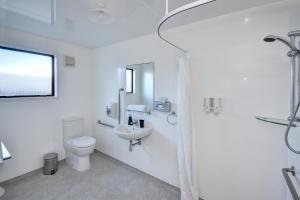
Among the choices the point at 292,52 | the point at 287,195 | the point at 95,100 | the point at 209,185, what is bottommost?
the point at 209,185

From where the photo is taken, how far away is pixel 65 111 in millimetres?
2793

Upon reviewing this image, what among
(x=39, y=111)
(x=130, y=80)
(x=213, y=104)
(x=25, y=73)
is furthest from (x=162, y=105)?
(x=25, y=73)

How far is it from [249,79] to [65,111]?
9.72ft

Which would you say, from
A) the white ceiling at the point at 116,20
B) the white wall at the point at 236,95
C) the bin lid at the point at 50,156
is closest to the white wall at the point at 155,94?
the white wall at the point at 236,95

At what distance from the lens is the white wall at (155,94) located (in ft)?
6.89

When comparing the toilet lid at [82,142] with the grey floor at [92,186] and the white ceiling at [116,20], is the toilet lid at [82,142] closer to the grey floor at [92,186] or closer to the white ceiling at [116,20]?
the grey floor at [92,186]

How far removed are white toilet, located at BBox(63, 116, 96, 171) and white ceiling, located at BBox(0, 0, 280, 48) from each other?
153 cm

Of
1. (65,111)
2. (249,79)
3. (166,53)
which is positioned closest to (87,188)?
(65,111)

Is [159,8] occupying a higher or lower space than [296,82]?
higher

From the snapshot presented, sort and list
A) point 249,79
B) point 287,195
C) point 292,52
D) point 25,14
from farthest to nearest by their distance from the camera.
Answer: point 25,14 < point 249,79 < point 287,195 < point 292,52

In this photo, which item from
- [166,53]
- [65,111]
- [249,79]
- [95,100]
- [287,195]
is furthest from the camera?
[95,100]

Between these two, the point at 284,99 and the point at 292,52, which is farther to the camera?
the point at 284,99

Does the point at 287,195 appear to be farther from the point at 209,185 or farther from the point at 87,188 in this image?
the point at 87,188

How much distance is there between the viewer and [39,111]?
246 centimetres
